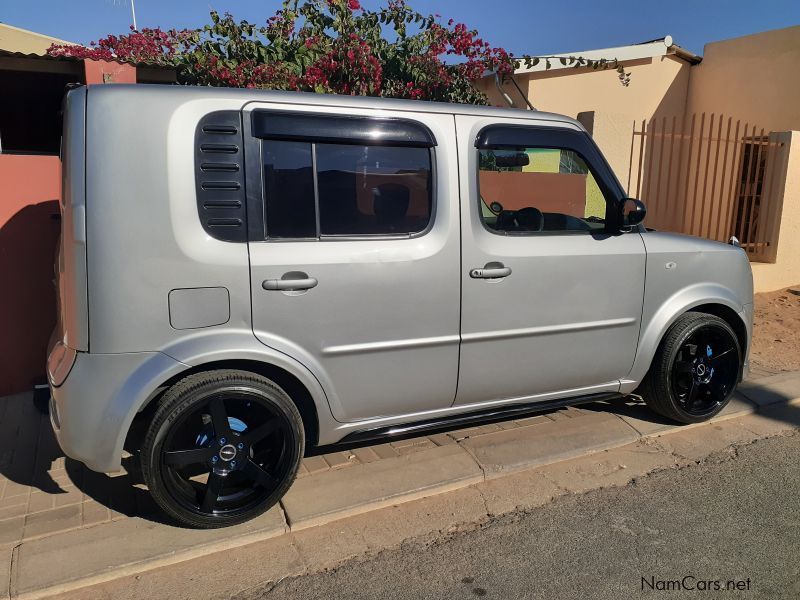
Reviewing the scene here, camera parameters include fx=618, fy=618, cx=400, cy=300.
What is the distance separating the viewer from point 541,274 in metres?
3.53

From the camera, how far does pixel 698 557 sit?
2.87 metres

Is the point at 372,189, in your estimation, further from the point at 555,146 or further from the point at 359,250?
the point at 555,146

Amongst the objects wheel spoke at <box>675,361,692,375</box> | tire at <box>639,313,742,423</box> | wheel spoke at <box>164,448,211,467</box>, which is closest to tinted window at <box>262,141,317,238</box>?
wheel spoke at <box>164,448,211,467</box>

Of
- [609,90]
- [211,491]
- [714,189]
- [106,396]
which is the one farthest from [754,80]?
[106,396]

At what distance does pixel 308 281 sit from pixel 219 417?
77 cm

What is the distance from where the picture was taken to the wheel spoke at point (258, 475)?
119 inches

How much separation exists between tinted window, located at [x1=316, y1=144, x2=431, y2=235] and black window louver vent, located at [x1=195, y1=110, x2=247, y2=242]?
0.39 m

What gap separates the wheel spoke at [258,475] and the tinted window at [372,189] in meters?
1.19

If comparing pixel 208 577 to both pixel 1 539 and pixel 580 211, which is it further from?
pixel 580 211

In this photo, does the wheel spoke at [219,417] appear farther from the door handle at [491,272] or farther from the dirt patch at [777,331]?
the dirt patch at [777,331]

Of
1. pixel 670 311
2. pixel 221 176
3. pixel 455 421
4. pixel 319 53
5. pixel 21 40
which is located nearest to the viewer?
pixel 221 176

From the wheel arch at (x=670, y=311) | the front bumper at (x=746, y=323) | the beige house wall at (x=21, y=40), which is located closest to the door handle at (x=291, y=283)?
the wheel arch at (x=670, y=311)

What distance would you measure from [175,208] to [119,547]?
62.0 inches

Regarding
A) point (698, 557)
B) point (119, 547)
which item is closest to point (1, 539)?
point (119, 547)
